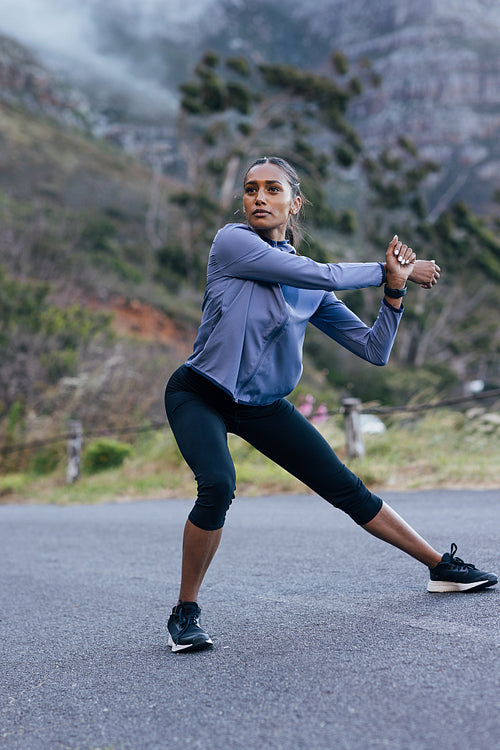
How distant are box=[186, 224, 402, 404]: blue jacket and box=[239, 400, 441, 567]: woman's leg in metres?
0.15

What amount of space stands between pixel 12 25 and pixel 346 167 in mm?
123409

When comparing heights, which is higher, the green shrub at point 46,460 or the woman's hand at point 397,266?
the green shrub at point 46,460

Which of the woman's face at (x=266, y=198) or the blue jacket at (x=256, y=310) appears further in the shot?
the woman's face at (x=266, y=198)

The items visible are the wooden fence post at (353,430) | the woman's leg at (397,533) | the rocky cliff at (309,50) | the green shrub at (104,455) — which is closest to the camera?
the woman's leg at (397,533)

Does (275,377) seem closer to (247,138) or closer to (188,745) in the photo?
(188,745)

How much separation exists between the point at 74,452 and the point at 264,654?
383 inches

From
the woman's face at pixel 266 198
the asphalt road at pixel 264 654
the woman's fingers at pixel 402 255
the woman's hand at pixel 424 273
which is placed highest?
the woman's face at pixel 266 198

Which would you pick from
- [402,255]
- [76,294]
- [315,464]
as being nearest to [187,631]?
[315,464]

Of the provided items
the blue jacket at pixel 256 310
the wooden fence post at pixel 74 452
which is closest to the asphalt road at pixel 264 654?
the blue jacket at pixel 256 310

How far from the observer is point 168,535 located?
22.9 feet

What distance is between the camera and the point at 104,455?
1284cm

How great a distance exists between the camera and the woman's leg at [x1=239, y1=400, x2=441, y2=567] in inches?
133

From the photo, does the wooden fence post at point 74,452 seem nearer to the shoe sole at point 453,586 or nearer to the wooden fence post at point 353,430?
the wooden fence post at point 353,430

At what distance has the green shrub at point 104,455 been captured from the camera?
42.0ft
